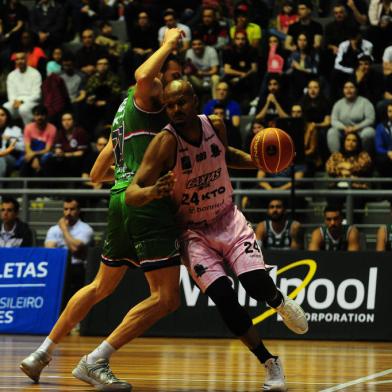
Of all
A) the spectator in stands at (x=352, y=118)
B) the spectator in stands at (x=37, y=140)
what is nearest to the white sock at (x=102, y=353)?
the spectator in stands at (x=352, y=118)

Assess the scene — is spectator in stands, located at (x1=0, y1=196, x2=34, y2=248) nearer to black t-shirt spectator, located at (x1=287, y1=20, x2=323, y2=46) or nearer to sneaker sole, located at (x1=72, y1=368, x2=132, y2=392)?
black t-shirt spectator, located at (x1=287, y1=20, x2=323, y2=46)

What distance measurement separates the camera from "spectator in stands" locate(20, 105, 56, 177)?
59.5 ft

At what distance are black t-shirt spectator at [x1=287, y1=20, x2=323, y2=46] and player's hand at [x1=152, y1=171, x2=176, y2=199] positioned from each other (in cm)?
1191

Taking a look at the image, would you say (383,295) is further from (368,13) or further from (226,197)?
(368,13)

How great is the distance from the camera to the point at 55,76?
19.6 metres

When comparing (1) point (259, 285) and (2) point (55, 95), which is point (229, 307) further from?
(2) point (55, 95)

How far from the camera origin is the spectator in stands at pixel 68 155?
17812 millimetres

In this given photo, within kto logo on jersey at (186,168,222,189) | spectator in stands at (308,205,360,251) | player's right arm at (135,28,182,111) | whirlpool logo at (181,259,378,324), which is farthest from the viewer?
spectator in stands at (308,205,360,251)

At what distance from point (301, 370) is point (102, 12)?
529 inches

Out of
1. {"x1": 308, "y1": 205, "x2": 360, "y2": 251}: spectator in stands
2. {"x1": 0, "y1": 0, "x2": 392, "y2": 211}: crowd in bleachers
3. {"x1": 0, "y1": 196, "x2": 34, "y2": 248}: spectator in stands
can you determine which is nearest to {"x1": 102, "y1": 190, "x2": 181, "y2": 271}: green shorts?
{"x1": 308, "y1": 205, "x2": 360, "y2": 251}: spectator in stands

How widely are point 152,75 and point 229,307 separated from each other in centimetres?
170

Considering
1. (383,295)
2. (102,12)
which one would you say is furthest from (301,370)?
(102,12)

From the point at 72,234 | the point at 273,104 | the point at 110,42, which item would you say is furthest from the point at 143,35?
the point at 72,234

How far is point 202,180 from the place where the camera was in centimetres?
823
